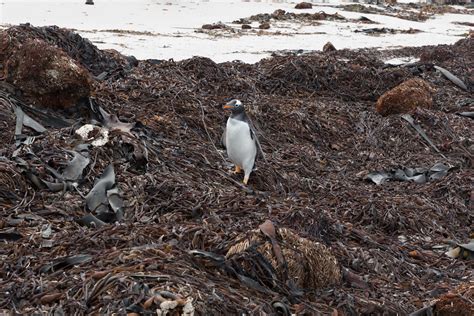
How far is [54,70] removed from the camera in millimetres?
5281

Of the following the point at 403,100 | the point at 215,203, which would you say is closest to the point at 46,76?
the point at 215,203

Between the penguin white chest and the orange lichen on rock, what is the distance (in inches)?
132

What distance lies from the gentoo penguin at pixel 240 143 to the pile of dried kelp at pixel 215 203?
0.16 m

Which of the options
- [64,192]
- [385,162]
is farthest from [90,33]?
[64,192]

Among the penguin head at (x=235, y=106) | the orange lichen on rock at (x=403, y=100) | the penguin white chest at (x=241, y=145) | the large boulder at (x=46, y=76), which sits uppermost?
the large boulder at (x=46, y=76)

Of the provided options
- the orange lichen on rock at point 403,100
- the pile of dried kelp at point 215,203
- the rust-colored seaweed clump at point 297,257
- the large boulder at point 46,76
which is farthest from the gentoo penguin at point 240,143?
the orange lichen on rock at point 403,100

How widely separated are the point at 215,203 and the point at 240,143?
0.93 m

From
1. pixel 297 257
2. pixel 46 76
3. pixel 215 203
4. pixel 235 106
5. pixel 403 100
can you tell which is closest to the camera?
pixel 297 257

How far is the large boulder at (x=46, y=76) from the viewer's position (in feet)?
17.3

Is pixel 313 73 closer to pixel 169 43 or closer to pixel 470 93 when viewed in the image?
pixel 470 93

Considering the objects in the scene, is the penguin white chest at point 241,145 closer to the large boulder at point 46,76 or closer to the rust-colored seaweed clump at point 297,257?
the large boulder at point 46,76

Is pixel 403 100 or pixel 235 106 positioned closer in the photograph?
pixel 235 106

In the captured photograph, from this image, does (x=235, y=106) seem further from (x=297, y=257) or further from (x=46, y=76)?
(x=297, y=257)

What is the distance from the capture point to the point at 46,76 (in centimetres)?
525
